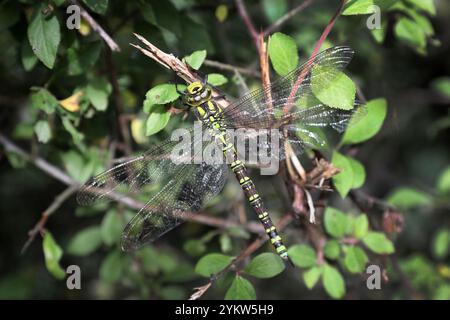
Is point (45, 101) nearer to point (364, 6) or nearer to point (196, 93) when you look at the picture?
point (196, 93)

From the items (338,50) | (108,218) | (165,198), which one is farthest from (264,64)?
(108,218)

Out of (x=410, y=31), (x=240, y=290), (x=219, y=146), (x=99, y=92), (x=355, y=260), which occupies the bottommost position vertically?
(x=240, y=290)

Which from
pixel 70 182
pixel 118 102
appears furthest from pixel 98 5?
pixel 70 182

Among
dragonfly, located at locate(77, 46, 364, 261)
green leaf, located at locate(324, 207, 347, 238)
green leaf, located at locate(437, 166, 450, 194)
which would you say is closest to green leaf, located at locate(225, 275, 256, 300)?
dragonfly, located at locate(77, 46, 364, 261)

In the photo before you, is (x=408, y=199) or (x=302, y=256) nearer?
(x=302, y=256)

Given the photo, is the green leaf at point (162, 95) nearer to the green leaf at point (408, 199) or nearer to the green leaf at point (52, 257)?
the green leaf at point (52, 257)

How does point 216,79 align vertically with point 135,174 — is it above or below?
above

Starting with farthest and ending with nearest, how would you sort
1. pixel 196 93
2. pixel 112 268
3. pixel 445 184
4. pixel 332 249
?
pixel 445 184 < pixel 112 268 < pixel 332 249 < pixel 196 93

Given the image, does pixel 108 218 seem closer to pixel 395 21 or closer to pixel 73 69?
pixel 73 69
